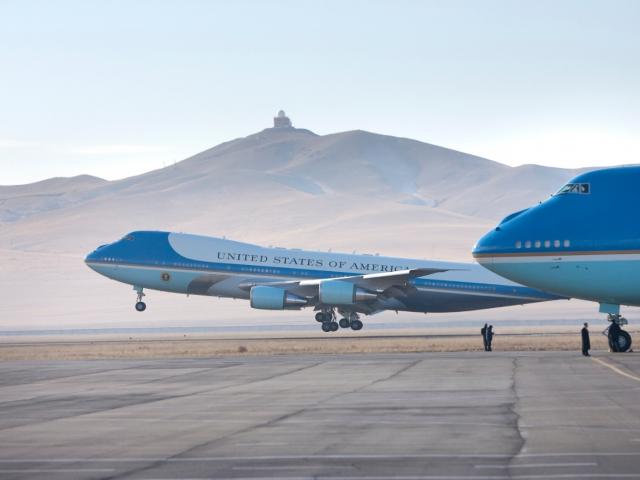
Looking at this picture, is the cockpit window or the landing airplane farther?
the landing airplane

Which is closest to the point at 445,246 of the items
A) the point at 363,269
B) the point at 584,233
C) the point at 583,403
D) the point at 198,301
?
the point at 198,301

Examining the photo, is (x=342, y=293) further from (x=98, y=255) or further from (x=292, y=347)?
(x=98, y=255)

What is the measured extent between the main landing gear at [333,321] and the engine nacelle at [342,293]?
413 cm

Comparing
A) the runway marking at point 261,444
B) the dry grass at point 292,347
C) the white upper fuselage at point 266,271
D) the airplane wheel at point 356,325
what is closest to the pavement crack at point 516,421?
the runway marking at point 261,444

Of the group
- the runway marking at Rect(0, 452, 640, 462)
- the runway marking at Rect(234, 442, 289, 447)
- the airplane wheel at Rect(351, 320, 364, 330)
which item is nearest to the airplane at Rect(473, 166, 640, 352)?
the runway marking at Rect(234, 442, 289, 447)

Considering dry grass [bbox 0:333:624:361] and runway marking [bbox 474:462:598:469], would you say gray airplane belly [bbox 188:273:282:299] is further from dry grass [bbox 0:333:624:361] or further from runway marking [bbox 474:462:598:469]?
runway marking [bbox 474:462:598:469]

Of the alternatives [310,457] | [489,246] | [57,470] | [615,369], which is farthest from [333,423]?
[489,246]

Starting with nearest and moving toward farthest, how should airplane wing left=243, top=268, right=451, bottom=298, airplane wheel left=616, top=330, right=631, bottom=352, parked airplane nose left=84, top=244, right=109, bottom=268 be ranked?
airplane wheel left=616, top=330, right=631, bottom=352, airplane wing left=243, top=268, right=451, bottom=298, parked airplane nose left=84, top=244, right=109, bottom=268

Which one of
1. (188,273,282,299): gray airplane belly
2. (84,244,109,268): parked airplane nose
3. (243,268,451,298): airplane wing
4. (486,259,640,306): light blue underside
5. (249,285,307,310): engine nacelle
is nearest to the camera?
(486,259,640,306): light blue underside

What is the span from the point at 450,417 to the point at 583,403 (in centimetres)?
344

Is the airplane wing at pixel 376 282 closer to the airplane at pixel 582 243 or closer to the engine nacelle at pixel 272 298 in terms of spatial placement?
the engine nacelle at pixel 272 298

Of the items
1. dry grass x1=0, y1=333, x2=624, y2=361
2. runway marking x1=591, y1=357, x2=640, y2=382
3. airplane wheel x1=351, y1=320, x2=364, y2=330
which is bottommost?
dry grass x1=0, y1=333, x2=624, y2=361

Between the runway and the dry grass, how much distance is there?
12.5 metres

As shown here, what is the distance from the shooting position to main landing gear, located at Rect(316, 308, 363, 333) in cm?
6894
